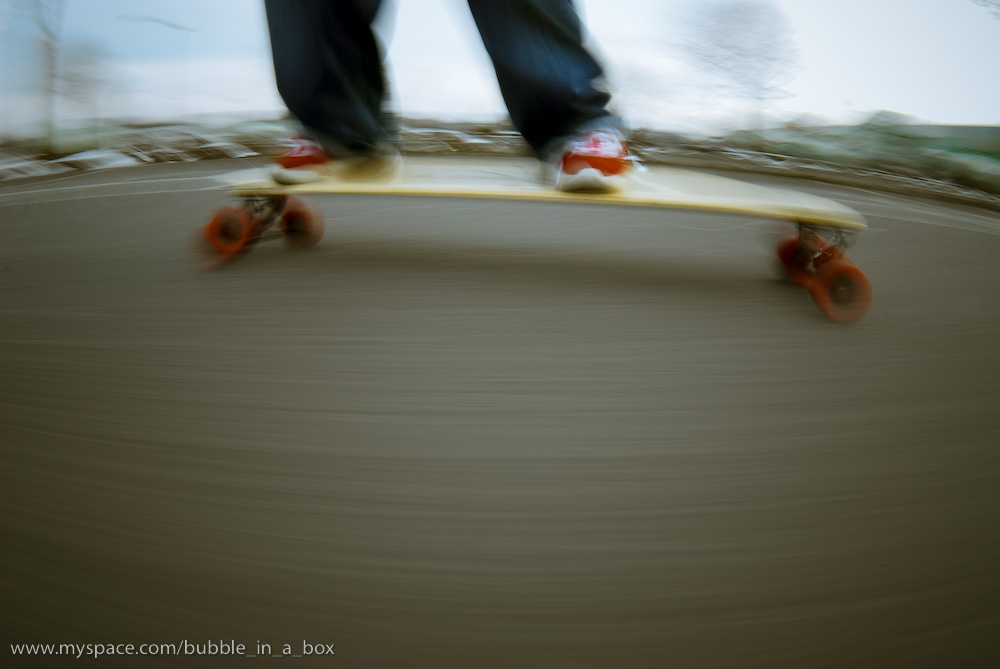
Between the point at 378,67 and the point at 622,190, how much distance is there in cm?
58

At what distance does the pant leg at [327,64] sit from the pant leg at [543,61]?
253 millimetres

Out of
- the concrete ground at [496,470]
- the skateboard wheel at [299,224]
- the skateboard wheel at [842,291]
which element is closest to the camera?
the concrete ground at [496,470]

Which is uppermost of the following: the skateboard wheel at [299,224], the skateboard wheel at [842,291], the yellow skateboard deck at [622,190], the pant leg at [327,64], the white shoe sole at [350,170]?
the pant leg at [327,64]

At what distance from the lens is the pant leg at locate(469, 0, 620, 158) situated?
40.3 inches

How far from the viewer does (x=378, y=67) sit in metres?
→ 1.26

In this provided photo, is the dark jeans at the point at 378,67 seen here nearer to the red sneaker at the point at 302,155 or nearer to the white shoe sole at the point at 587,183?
the red sneaker at the point at 302,155

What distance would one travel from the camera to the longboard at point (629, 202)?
2.95 feet

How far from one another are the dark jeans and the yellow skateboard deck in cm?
10

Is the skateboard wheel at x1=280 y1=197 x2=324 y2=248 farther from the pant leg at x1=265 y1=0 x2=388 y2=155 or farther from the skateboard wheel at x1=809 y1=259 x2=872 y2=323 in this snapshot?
the skateboard wheel at x1=809 y1=259 x2=872 y2=323

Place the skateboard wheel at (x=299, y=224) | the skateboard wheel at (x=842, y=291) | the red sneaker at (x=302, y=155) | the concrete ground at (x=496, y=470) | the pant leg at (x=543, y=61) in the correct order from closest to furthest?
the concrete ground at (x=496, y=470), the skateboard wheel at (x=842, y=291), the pant leg at (x=543, y=61), the red sneaker at (x=302, y=155), the skateboard wheel at (x=299, y=224)

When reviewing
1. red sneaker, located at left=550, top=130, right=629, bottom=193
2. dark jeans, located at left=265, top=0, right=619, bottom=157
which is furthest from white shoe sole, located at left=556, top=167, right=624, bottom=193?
dark jeans, located at left=265, top=0, right=619, bottom=157

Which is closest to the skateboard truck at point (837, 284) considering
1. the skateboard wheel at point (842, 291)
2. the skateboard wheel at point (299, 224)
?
the skateboard wheel at point (842, 291)

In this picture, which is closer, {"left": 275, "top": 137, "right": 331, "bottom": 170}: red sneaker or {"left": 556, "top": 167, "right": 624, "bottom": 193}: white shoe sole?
{"left": 556, "top": 167, "right": 624, "bottom": 193}: white shoe sole

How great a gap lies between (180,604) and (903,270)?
49.7 inches
